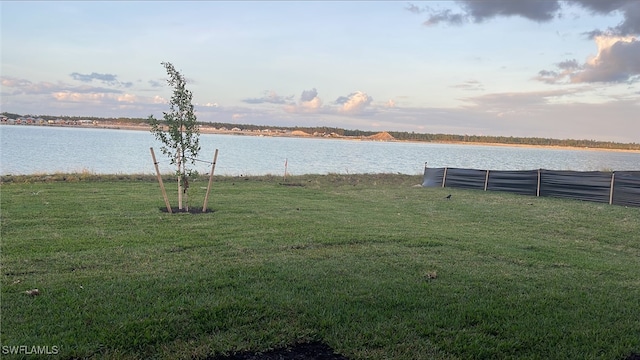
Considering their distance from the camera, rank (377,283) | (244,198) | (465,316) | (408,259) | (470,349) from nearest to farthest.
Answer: (470,349)
(465,316)
(377,283)
(408,259)
(244,198)

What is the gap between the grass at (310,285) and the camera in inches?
139

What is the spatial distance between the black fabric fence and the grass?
588 cm

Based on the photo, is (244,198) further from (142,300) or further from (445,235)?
(142,300)

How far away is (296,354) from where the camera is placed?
3.41 meters

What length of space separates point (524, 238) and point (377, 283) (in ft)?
16.4

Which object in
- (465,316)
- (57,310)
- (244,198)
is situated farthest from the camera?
(244,198)

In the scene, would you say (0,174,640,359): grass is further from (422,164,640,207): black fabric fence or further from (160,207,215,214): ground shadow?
(422,164,640,207): black fabric fence

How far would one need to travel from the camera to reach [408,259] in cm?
626

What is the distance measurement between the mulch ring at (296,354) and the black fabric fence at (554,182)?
15.1 meters

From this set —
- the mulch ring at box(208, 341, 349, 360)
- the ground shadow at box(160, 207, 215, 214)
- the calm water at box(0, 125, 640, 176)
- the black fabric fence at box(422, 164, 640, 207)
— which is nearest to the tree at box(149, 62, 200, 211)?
the ground shadow at box(160, 207, 215, 214)

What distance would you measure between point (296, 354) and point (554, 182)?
16.9 m

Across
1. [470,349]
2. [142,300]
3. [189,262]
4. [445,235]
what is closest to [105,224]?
[189,262]

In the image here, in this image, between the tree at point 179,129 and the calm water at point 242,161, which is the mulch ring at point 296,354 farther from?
the calm water at point 242,161

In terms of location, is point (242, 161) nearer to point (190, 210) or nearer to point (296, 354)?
point (190, 210)
